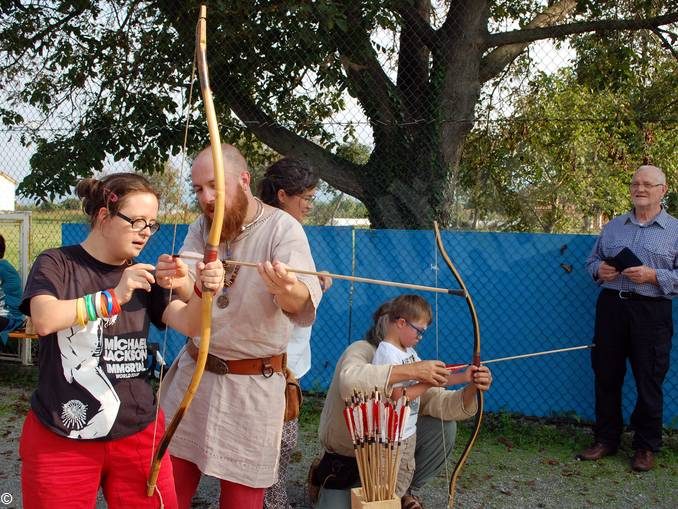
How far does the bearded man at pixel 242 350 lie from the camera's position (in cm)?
236

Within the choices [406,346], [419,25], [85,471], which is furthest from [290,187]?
[419,25]

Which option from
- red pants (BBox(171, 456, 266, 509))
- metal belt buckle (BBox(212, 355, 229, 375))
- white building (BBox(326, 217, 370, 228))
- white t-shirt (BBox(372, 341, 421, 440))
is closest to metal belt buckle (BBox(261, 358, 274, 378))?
metal belt buckle (BBox(212, 355, 229, 375))

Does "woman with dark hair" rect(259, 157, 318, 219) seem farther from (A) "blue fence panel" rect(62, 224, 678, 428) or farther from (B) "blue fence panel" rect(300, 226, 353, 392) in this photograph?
(B) "blue fence panel" rect(300, 226, 353, 392)

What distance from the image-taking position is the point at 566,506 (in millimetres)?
3748

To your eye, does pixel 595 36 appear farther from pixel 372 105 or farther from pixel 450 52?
pixel 372 105

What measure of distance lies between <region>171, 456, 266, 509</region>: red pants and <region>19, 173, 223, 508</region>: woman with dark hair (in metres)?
0.31

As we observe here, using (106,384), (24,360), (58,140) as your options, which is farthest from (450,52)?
(106,384)

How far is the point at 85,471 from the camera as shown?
206cm

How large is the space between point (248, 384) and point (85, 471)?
59 cm

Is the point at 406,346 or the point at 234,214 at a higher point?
the point at 234,214

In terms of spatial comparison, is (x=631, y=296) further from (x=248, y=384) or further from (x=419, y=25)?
(x=419, y=25)

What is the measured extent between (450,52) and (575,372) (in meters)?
3.22

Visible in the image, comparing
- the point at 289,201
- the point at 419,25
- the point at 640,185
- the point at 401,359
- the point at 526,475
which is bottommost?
the point at 526,475

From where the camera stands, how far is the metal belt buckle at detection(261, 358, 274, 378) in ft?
8.05
